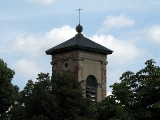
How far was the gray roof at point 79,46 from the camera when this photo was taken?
4206cm

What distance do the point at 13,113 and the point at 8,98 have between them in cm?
956

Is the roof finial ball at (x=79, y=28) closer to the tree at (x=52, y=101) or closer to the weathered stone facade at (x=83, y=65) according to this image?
the weathered stone facade at (x=83, y=65)

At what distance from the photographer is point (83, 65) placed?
1663 inches

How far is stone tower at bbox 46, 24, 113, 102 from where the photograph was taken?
138 feet

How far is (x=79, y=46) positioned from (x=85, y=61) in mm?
1608

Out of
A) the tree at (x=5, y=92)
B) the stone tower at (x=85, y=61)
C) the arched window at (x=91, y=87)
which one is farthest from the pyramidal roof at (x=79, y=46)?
the tree at (x=5, y=92)

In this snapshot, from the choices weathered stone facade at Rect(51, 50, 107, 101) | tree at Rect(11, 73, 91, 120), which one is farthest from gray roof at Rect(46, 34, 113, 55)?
tree at Rect(11, 73, 91, 120)

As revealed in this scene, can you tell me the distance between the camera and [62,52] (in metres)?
43.3

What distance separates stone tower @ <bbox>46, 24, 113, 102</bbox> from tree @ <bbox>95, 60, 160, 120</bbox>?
19.1 m

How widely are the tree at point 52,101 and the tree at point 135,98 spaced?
12.4 metres

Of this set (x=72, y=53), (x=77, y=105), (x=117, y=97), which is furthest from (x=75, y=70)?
(x=117, y=97)

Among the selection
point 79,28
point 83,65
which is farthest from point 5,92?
point 79,28

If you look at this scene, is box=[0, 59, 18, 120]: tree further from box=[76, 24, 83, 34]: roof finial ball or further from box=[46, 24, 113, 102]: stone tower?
box=[76, 24, 83, 34]: roof finial ball

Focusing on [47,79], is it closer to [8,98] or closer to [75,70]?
[75,70]
